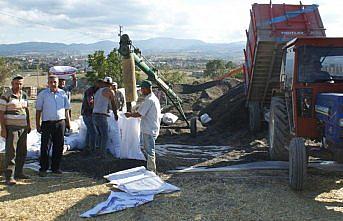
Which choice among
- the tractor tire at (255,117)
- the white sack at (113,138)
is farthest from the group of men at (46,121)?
the tractor tire at (255,117)

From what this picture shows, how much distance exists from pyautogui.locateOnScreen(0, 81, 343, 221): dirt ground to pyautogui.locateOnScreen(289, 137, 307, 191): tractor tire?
0.21m

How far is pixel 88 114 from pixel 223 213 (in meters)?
4.44

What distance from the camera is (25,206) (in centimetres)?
612

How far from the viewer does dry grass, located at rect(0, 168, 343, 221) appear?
5.78m

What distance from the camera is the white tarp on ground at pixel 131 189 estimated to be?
6043mm

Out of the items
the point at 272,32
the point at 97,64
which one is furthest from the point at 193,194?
the point at 97,64

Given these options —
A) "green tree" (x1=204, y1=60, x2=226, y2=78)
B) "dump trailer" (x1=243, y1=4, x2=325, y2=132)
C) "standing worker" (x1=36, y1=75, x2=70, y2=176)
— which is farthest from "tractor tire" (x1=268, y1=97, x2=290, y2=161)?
"green tree" (x1=204, y1=60, x2=226, y2=78)

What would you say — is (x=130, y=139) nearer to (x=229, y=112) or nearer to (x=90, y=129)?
(x=90, y=129)

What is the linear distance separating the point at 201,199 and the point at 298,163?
4.98 feet

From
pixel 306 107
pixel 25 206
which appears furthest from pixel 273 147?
pixel 25 206

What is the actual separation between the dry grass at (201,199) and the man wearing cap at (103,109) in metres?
1.17

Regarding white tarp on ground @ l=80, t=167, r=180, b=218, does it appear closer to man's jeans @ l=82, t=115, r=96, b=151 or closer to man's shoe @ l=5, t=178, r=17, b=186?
man's shoe @ l=5, t=178, r=17, b=186

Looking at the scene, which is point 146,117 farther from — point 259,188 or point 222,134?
point 222,134

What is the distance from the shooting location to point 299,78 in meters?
7.31
